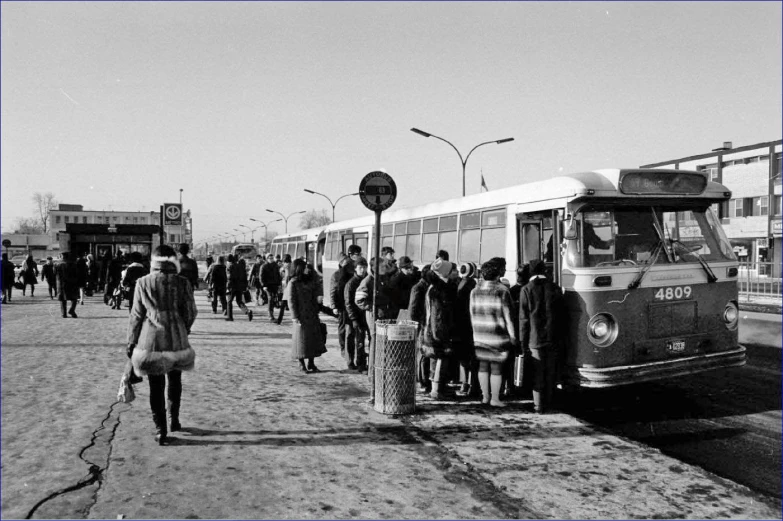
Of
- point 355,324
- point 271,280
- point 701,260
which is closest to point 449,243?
point 355,324

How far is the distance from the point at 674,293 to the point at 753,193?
4911cm

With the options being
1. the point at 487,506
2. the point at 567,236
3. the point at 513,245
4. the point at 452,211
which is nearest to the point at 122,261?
the point at 452,211

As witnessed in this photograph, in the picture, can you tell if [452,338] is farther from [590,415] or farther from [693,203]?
[693,203]

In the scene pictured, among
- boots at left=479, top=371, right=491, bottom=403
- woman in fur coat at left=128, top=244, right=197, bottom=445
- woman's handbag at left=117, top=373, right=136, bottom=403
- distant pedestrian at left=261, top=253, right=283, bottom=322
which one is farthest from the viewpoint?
distant pedestrian at left=261, top=253, right=283, bottom=322

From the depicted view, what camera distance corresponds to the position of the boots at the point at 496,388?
7652mm

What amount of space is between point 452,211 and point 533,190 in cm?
367

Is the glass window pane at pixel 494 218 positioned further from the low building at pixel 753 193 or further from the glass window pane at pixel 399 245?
the low building at pixel 753 193

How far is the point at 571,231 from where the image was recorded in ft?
24.5

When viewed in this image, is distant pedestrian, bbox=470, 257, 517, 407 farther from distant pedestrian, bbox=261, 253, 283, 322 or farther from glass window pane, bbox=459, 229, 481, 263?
distant pedestrian, bbox=261, 253, 283, 322

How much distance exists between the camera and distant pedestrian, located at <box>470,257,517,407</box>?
748 centimetres

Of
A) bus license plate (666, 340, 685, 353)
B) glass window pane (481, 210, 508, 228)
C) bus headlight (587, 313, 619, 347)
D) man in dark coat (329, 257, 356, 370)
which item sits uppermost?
glass window pane (481, 210, 508, 228)

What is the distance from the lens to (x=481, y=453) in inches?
227

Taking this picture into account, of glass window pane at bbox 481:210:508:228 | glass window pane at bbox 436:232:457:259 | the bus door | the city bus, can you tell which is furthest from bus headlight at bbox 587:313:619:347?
glass window pane at bbox 436:232:457:259

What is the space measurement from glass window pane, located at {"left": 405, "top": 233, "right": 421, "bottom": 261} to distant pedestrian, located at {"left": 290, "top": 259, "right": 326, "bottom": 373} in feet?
14.5
